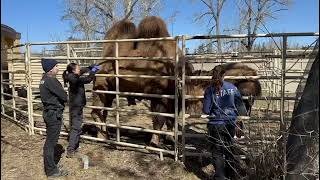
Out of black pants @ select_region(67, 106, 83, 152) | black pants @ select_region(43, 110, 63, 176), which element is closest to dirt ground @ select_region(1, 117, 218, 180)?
black pants @ select_region(43, 110, 63, 176)

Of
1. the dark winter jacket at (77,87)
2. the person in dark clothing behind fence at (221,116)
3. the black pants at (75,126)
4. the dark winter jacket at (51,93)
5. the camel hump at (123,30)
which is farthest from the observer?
the camel hump at (123,30)

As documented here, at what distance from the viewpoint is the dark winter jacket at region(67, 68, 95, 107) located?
6629 millimetres

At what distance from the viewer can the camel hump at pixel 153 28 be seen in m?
7.18

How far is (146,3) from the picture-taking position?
29375 mm

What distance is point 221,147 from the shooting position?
532 cm

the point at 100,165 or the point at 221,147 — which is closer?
the point at 221,147

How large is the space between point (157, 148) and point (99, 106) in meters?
1.58

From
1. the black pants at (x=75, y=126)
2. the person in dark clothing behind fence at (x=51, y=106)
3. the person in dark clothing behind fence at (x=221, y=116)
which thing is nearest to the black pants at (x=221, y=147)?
the person in dark clothing behind fence at (x=221, y=116)

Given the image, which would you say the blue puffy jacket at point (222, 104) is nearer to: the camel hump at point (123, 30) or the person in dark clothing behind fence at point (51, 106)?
the person in dark clothing behind fence at point (51, 106)

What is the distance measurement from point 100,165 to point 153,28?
2.51m

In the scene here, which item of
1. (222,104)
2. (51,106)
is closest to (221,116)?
(222,104)

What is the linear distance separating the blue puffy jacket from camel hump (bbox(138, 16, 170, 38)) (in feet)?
7.37

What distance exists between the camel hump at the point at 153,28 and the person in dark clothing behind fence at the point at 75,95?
1.08m

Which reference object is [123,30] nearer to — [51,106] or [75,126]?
[75,126]
